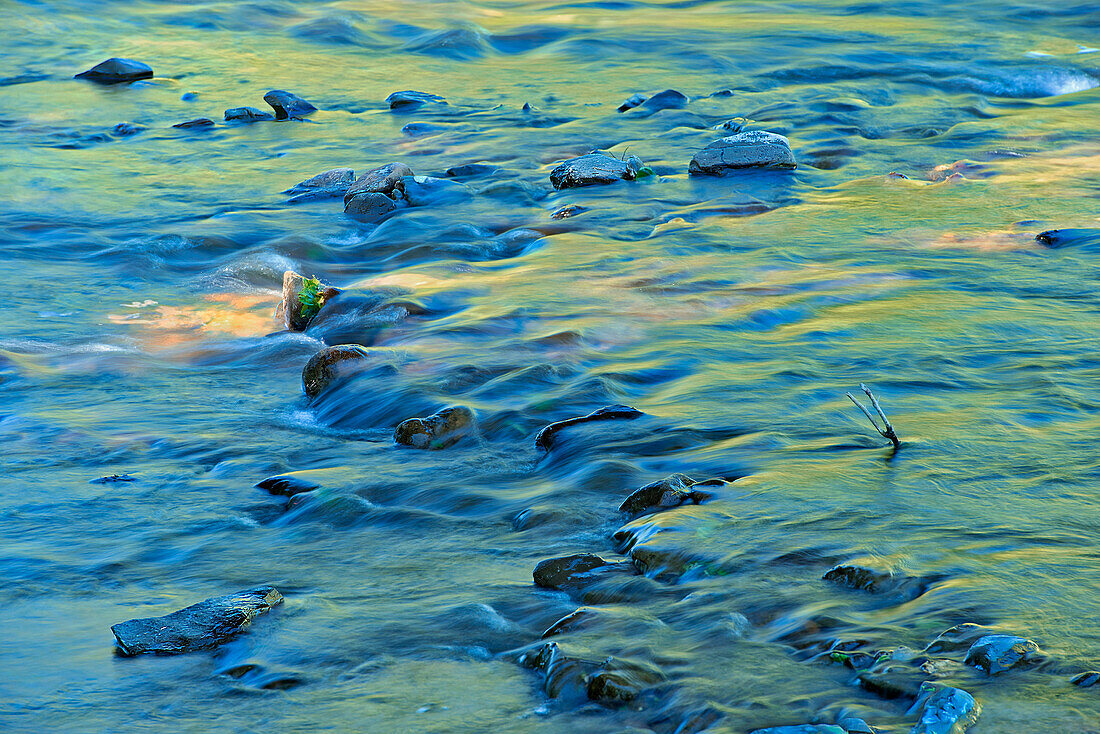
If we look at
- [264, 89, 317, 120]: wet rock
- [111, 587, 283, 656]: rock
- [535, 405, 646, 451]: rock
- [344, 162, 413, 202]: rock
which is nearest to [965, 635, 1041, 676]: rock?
[111, 587, 283, 656]: rock

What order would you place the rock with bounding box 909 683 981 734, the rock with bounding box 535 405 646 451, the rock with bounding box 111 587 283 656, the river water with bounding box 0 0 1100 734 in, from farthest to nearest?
the rock with bounding box 535 405 646 451
the rock with bounding box 111 587 283 656
the river water with bounding box 0 0 1100 734
the rock with bounding box 909 683 981 734

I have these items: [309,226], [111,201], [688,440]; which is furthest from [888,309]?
[111,201]

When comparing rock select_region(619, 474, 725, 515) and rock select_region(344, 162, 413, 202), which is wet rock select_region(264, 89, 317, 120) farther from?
rock select_region(619, 474, 725, 515)

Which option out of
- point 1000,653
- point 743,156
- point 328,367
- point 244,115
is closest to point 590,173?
point 743,156

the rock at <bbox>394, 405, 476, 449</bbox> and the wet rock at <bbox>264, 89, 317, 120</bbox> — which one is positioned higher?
the wet rock at <bbox>264, 89, 317, 120</bbox>

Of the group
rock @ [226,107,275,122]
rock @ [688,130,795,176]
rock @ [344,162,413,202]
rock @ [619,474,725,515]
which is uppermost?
rock @ [688,130,795,176]

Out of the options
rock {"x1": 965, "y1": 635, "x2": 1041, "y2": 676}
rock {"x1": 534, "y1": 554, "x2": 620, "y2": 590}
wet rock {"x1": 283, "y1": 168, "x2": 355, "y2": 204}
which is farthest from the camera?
wet rock {"x1": 283, "y1": 168, "x2": 355, "y2": 204}

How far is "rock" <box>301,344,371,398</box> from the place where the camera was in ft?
15.9

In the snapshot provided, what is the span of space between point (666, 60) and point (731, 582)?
437 inches

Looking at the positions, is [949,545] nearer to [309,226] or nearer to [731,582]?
[731,582]

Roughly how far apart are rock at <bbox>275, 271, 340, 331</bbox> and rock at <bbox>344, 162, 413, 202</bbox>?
2220mm

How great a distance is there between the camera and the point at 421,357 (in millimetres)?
5113

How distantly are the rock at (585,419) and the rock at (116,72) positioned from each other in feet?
36.5

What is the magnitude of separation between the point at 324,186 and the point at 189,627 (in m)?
6.30
